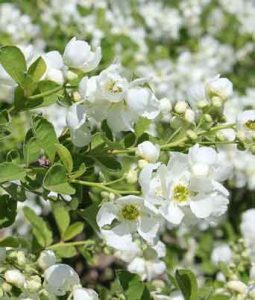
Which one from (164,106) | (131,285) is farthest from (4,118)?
(131,285)

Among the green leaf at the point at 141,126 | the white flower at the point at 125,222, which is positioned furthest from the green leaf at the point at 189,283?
the green leaf at the point at 141,126

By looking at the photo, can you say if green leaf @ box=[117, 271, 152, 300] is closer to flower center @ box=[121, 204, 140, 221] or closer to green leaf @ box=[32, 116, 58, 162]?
flower center @ box=[121, 204, 140, 221]

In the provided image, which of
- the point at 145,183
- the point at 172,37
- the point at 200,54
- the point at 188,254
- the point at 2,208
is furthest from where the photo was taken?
the point at 172,37

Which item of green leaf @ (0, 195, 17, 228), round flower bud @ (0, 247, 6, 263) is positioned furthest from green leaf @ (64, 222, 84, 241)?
round flower bud @ (0, 247, 6, 263)

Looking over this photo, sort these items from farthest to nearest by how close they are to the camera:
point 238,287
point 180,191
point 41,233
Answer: point 41,233 < point 238,287 < point 180,191

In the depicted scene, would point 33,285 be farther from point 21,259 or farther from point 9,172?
point 9,172

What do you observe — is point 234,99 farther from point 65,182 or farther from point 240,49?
point 65,182

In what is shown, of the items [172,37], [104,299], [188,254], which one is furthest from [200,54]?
[104,299]
